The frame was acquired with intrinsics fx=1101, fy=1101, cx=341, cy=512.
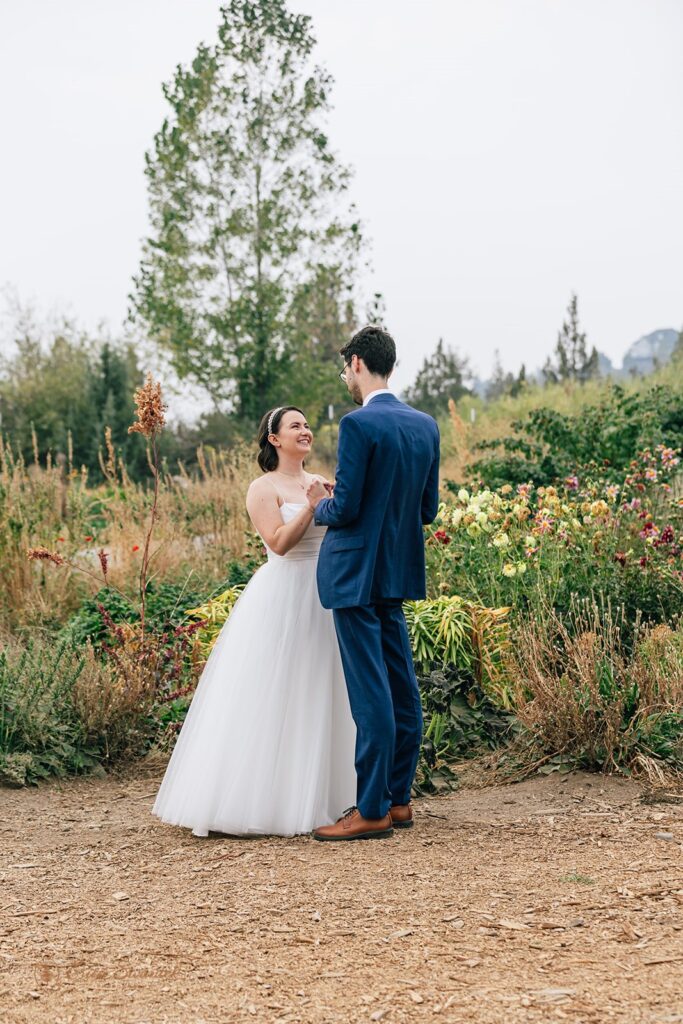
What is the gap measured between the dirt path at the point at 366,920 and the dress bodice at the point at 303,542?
1191 mm

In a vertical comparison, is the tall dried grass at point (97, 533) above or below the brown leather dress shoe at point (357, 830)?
above

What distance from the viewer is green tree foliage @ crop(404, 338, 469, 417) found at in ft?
92.6

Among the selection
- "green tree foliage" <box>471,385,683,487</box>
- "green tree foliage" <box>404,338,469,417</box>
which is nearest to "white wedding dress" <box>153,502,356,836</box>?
"green tree foliage" <box>471,385,683,487</box>

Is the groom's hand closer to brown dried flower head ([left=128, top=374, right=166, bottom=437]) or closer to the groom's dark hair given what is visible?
the groom's dark hair

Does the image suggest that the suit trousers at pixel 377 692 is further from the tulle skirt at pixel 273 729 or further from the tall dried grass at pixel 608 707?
the tall dried grass at pixel 608 707

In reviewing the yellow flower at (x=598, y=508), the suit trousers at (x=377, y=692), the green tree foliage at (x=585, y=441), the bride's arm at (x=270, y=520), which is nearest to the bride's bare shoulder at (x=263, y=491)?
the bride's arm at (x=270, y=520)

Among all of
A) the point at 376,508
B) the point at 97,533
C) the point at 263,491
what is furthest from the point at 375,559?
the point at 97,533

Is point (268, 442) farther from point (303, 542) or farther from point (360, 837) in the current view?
point (360, 837)

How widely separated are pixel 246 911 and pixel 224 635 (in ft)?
5.01

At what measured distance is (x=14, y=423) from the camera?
25.3 m

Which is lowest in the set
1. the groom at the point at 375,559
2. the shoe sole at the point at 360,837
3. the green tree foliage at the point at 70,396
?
the shoe sole at the point at 360,837

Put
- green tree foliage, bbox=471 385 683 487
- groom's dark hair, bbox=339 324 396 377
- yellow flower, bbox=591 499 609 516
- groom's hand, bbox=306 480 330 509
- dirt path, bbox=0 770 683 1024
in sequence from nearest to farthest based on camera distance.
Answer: dirt path, bbox=0 770 683 1024 → groom's dark hair, bbox=339 324 396 377 → groom's hand, bbox=306 480 330 509 → yellow flower, bbox=591 499 609 516 → green tree foliage, bbox=471 385 683 487

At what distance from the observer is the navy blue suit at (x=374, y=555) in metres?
4.20

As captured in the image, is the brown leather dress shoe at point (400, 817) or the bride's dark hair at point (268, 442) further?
the bride's dark hair at point (268, 442)
